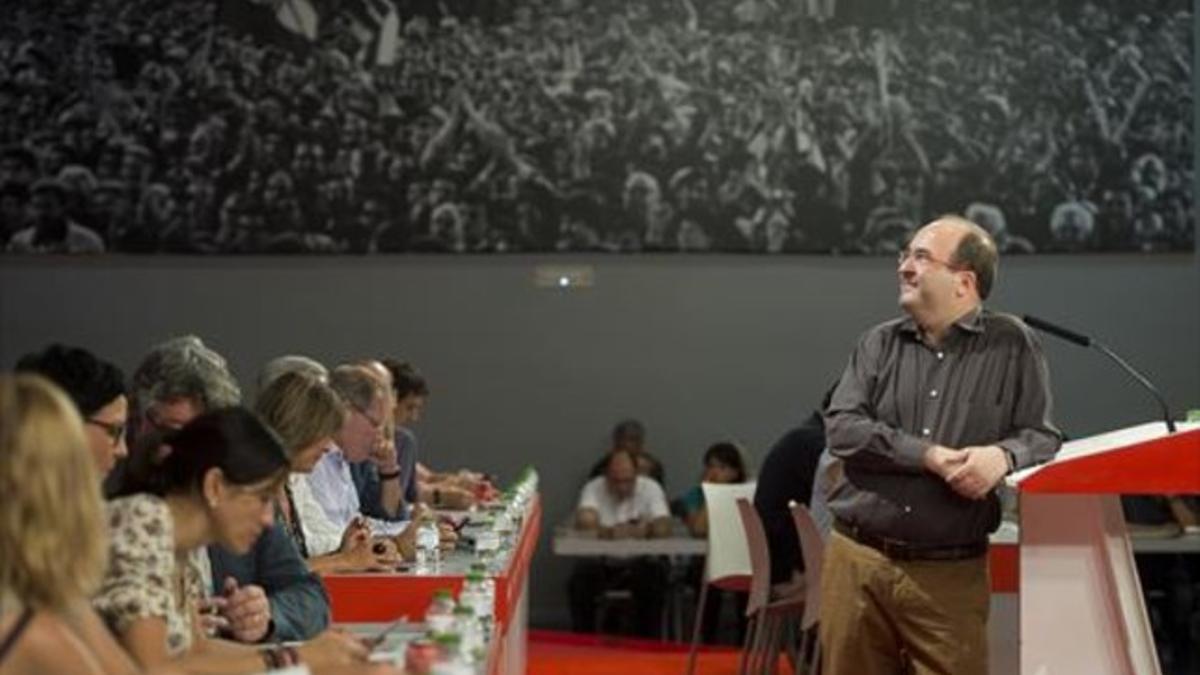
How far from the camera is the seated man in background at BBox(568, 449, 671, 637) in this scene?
12594 millimetres

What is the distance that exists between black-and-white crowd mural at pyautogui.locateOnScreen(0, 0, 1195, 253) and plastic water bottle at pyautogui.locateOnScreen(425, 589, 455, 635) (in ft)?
31.1

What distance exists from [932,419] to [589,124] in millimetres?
8014

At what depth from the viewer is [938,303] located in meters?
5.84

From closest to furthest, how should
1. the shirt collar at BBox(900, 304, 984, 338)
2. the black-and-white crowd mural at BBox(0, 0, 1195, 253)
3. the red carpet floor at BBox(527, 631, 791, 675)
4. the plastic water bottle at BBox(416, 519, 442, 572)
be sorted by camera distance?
1. the shirt collar at BBox(900, 304, 984, 338)
2. the plastic water bottle at BBox(416, 519, 442, 572)
3. the red carpet floor at BBox(527, 631, 791, 675)
4. the black-and-white crowd mural at BBox(0, 0, 1195, 253)

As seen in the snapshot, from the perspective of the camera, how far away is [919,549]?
18.8ft

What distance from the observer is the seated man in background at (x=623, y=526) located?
41.3 feet

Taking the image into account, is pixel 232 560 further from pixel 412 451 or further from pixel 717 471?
pixel 717 471

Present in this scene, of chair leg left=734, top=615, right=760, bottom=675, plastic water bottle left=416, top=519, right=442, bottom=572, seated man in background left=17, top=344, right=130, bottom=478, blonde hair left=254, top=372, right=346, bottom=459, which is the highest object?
seated man in background left=17, top=344, right=130, bottom=478

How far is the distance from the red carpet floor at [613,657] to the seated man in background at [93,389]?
262 inches

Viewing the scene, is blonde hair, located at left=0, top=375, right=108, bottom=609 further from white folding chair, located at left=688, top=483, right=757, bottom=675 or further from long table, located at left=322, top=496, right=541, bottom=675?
white folding chair, located at left=688, top=483, right=757, bottom=675

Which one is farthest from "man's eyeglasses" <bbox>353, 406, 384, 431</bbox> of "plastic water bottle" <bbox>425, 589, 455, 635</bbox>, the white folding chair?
the white folding chair

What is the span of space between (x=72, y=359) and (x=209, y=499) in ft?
2.08

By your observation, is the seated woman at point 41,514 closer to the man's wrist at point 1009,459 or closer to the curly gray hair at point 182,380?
the curly gray hair at point 182,380

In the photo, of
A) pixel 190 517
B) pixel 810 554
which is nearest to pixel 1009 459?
pixel 190 517
